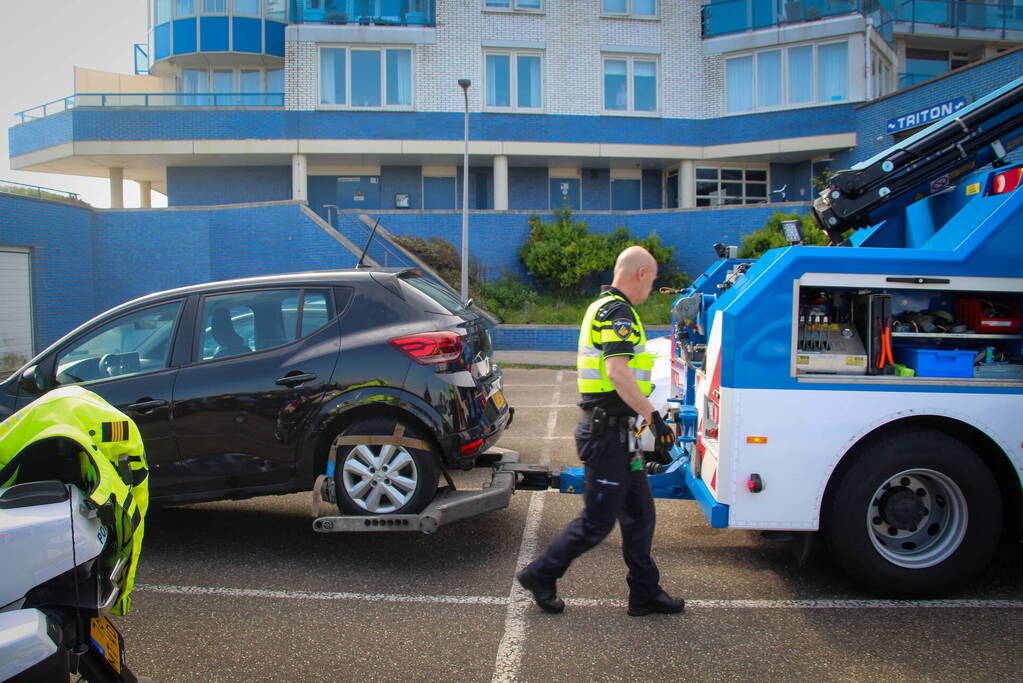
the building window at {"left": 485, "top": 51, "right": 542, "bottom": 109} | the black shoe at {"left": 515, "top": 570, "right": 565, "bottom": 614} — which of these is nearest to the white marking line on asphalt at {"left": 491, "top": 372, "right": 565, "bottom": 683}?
the black shoe at {"left": 515, "top": 570, "right": 565, "bottom": 614}

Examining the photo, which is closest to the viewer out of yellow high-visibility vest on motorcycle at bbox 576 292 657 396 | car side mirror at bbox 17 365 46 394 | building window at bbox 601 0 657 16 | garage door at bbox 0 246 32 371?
yellow high-visibility vest on motorcycle at bbox 576 292 657 396

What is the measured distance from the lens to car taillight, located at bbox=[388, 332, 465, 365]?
4996mm

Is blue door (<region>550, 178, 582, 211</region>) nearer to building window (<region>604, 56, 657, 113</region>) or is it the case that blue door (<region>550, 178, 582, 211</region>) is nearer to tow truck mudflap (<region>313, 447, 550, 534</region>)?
building window (<region>604, 56, 657, 113</region>)

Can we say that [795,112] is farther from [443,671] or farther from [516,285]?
[443,671]

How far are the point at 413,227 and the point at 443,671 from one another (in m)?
19.3

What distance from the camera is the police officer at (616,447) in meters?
3.97

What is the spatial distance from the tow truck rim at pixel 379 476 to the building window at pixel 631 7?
24555 mm

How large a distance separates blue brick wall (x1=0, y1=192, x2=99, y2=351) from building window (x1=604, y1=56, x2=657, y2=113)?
16301 millimetres

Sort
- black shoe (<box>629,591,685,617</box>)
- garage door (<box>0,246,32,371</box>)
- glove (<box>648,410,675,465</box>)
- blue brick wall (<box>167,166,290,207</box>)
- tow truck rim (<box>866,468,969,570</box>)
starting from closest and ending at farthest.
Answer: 1. glove (<box>648,410,675,465</box>)
2. black shoe (<box>629,591,685,617</box>)
3. tow truck rim (<box>866,468,969,570</box>)
4. garage door (<box>0,246,32,371</box>)
5. blue brick wall (<box>167,166,290,207</box>)

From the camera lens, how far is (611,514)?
404cm

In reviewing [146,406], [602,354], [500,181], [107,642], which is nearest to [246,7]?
[500,181]

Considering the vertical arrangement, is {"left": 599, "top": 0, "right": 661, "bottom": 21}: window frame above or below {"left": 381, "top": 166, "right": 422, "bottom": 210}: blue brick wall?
above

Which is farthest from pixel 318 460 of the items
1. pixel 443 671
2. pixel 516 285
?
pixel 516 285

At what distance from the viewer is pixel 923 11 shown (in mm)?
27453
